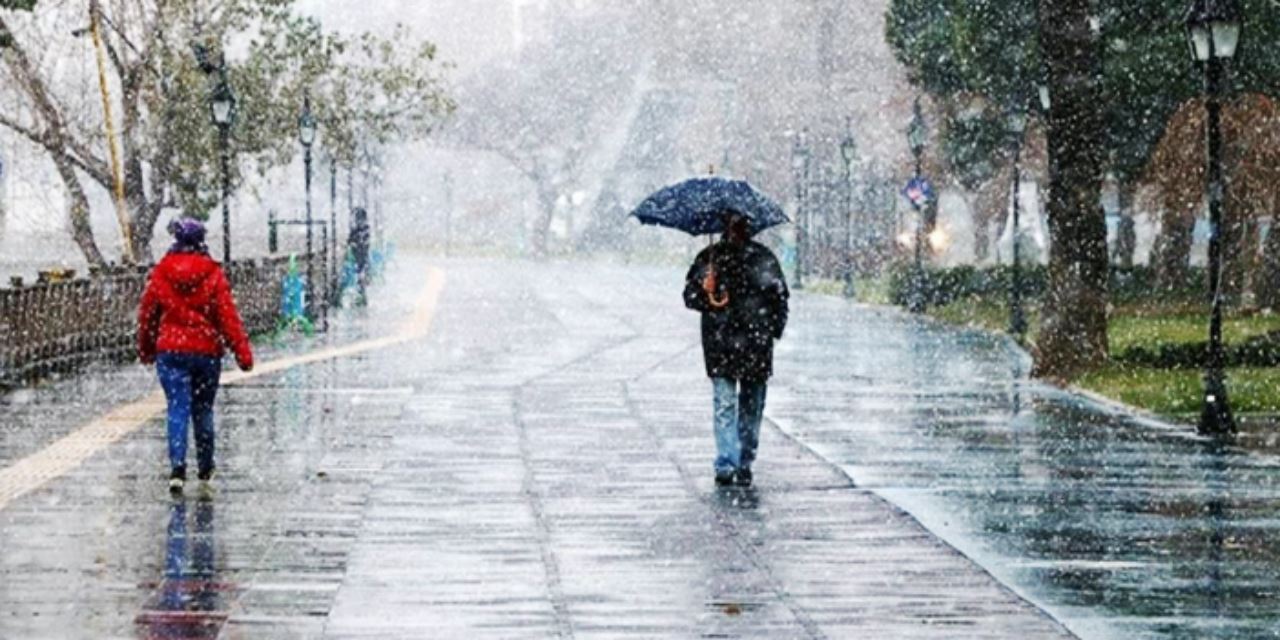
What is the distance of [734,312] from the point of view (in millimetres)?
16766

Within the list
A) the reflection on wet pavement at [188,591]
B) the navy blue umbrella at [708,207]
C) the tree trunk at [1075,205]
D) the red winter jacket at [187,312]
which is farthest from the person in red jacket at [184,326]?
the tree trunk at [1075,205]

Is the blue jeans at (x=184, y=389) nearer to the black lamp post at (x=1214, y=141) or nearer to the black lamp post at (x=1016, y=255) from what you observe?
the black lamp post at (x=1214, y=141)

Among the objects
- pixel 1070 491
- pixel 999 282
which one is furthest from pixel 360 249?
pixel 1070 491

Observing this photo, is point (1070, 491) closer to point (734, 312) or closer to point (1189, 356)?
point (734, 312)

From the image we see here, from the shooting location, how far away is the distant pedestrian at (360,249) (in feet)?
180

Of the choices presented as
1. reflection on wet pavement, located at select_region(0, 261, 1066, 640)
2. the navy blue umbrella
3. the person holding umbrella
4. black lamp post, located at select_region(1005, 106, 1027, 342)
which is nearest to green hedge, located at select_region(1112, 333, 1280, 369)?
reflection on wet pavement, located at select_region(0, 261, 1066, 640)

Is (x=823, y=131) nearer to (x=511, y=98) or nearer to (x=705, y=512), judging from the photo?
(x=511, y=98)

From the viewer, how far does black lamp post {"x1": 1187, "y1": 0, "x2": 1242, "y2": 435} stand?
21.5 meters

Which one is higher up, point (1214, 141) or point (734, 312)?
point (1214, 141)

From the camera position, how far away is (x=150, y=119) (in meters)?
47.8

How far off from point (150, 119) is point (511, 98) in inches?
2824

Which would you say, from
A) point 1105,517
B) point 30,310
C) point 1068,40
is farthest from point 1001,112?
point 1105,517

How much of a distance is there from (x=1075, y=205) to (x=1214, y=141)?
24.5ft

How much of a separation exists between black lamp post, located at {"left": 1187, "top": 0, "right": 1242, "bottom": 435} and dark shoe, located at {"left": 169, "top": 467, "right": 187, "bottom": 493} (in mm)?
9113
